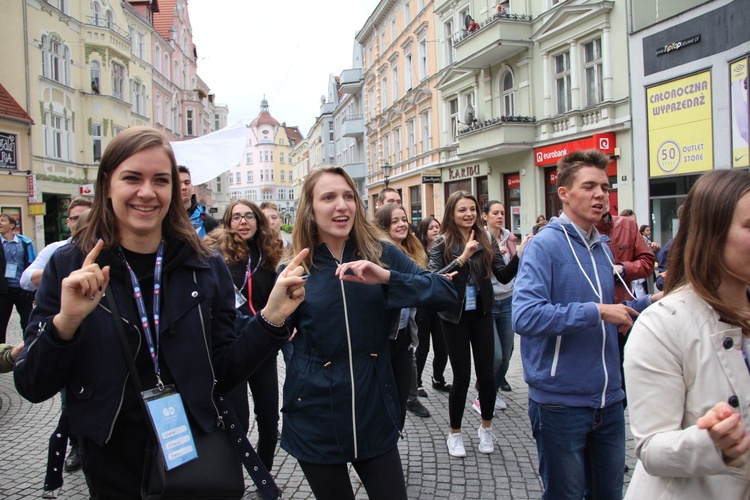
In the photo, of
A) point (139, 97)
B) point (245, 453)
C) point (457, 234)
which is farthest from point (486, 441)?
point (139, 97)

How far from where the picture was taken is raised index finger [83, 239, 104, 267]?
1742mm

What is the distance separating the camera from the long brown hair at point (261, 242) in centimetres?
430

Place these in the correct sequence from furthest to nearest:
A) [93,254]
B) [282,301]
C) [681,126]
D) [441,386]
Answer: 1. [681,126]
2. [441,386]
3. [282,301]
4. [93,254]

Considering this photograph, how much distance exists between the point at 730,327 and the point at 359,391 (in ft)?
4.67

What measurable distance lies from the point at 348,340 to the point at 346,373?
14 centimetres

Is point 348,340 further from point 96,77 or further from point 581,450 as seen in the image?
point 96,77

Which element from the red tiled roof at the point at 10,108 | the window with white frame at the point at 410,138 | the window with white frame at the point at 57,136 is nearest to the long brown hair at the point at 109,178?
the red tiled roof at the point at 10,108

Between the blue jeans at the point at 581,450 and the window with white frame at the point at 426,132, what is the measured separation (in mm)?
25819

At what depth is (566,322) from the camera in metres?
2.50

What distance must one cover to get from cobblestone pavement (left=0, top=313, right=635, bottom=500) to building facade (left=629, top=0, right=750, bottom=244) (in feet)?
30.3

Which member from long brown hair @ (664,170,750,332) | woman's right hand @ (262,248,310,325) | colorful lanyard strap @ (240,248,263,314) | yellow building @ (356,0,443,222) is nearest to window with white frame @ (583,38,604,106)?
yellow building @ (356,0,443,222)

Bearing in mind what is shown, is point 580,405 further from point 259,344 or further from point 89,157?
point 89,157

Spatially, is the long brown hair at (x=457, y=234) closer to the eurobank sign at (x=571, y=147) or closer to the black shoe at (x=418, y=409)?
the black shoe at (x=418, y=409)

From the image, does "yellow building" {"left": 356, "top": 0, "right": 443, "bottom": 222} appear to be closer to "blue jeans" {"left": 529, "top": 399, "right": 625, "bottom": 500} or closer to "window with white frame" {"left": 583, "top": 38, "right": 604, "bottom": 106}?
"window with white frame" {"left": 583, "top": 38, "right": 604, "bottom": 106}
